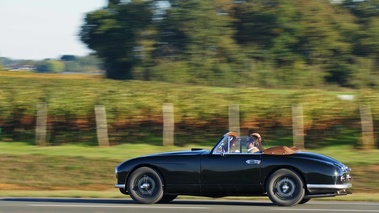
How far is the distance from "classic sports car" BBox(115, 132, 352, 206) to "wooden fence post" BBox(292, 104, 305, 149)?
12649 mm

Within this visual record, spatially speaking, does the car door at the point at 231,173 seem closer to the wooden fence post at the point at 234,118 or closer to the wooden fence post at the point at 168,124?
the wooden fence post at the point at 168,124

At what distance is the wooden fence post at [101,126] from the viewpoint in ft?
93.0

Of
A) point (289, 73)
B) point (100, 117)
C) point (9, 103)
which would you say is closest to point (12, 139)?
point (9, 103)

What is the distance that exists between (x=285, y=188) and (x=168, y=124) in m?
14.7

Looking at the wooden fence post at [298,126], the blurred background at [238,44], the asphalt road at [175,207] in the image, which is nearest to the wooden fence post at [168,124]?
the wooden fence post at [298,126]

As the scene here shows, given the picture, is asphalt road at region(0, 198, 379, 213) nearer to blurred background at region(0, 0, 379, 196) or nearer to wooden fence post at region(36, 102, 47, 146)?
wooden fence post at region(36, 102, 47, 146)

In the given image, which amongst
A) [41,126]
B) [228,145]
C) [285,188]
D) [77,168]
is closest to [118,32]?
[41,126]

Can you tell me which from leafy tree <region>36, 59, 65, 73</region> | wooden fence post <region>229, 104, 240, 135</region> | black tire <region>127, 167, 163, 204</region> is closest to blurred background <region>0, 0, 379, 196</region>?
wooden fence post <region>229, 104, 240, 135</region>

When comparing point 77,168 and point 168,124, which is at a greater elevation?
point 168,124

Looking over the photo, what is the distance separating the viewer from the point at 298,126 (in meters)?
27.3

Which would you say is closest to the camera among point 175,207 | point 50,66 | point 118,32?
point 175,207

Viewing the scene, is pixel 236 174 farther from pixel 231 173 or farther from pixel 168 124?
pixel 168 124

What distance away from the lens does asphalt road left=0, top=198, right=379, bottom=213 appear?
13.5m

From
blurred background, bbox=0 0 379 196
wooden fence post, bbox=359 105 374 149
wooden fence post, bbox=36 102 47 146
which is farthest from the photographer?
blurred background, bbox=0 0 379 196
